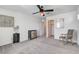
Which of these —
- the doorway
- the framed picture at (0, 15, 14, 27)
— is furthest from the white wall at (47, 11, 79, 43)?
the framed picture at (0, 15, 14, 27)

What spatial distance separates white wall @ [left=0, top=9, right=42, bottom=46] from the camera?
5062mm

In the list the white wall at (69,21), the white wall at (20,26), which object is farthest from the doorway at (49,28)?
the white wall at (69,21)

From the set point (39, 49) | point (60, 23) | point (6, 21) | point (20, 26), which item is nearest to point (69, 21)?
point (60, 23)

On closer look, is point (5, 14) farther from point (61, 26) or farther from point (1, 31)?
point (61, 26)

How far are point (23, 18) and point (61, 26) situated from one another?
3211 millimetres

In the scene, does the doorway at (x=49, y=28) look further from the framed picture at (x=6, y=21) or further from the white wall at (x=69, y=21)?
the framed picture at (x=6, y=21)

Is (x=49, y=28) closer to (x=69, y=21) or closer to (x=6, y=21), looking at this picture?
(x=69, y=21)

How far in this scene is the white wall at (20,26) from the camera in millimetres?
5062

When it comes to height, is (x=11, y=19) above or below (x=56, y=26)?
above

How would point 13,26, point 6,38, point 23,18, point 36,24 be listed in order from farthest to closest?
point 36,24
point 23,18
point 13,26
point 6,38

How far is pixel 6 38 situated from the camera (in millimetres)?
5273

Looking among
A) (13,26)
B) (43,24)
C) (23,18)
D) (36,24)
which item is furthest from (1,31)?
(43,24)
